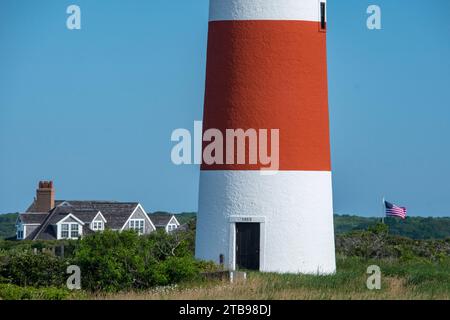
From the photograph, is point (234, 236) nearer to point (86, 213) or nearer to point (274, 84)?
point (274, 84)

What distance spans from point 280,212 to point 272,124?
1731 mm

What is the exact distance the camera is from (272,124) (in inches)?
1060

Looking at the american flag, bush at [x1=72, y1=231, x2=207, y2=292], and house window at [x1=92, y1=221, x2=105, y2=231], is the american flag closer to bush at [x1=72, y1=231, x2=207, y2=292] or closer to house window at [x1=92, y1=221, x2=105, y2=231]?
bush at [x1=72, y1=231, x2=207, y2=292]

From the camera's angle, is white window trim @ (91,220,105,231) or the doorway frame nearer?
the doorway frame

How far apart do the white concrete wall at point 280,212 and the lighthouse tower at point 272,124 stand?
0.06 ft

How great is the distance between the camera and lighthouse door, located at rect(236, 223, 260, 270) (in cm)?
2728

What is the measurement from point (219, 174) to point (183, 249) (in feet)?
5.70

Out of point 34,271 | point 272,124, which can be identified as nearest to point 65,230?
point 272,124

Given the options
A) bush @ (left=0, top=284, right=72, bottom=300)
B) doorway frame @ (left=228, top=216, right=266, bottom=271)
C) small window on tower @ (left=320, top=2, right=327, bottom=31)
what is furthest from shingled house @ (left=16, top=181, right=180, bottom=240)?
bush @ (left=0, top=284, right=72, bottom=300)

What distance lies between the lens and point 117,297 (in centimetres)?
2331

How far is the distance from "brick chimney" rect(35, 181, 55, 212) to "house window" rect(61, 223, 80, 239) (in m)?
4.22

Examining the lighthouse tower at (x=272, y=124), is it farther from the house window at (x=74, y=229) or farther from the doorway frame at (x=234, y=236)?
the house window at (x=74, y=229)

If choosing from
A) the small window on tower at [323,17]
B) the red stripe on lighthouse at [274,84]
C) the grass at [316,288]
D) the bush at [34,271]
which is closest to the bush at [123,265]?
the bush at [34,271]
